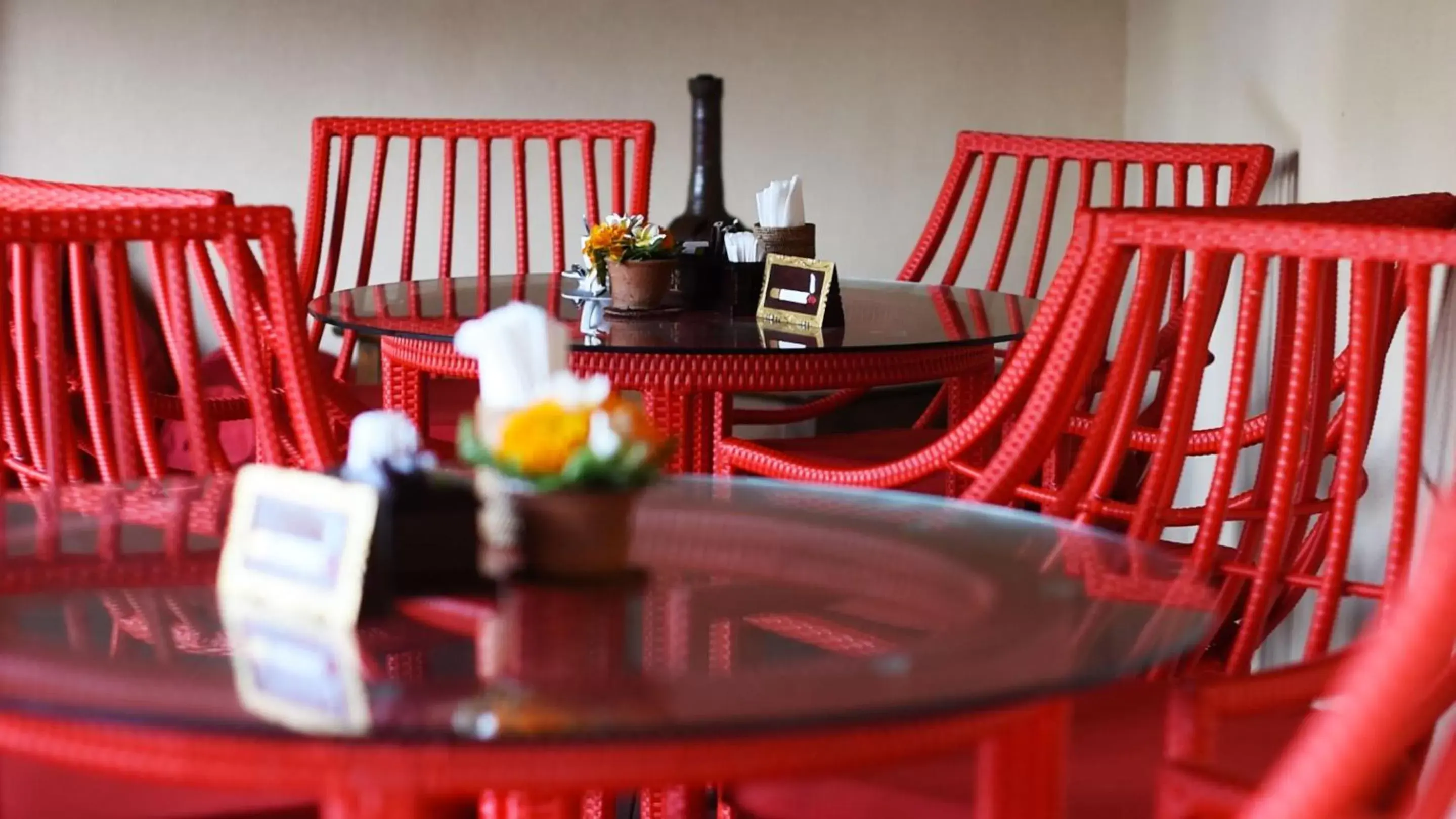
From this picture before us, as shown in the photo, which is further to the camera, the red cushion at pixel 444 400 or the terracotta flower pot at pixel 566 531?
the red cushion at pixel 444 400

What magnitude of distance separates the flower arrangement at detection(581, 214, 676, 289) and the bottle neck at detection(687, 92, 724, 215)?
4.98 ft

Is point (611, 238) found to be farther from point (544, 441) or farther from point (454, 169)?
point (544, 441)

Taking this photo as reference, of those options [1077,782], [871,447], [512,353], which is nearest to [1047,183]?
[871,447]

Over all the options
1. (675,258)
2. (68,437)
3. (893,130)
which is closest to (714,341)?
(675,258)

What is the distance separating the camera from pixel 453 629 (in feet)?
3.60

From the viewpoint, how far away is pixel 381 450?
1220mm

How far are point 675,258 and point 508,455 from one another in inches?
53.9

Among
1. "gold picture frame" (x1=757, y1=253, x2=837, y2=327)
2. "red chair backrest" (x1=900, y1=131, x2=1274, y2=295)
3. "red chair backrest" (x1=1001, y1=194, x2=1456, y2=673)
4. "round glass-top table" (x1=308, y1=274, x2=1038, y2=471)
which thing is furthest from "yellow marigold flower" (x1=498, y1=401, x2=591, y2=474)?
"red chair backrest" (x1=900, y1=131, x2=1274, y2=295)

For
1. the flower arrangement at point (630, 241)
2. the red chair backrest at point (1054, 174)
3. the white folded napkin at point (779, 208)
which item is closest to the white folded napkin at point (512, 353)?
the flower arrangement at point (630, 241)

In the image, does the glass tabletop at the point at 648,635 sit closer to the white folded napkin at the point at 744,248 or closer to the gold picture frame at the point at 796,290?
the gold picture frame at the point at 796,290

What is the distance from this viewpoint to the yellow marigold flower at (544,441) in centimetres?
120

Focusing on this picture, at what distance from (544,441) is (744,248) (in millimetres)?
1413

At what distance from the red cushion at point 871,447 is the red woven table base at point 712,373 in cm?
12

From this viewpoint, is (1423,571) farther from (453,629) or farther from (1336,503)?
(1336,503)
